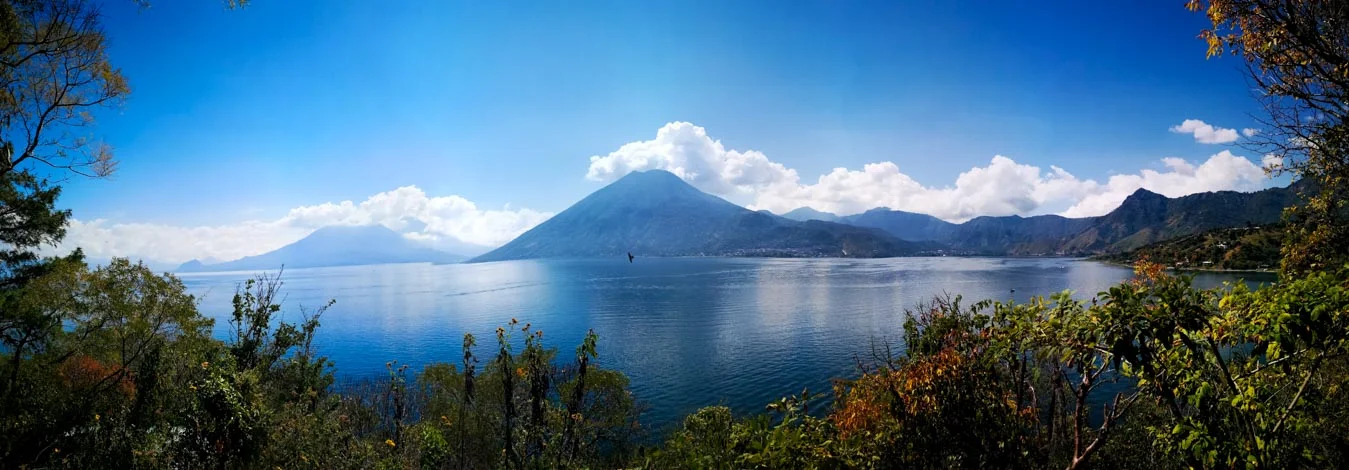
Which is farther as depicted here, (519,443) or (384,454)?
(384,454)

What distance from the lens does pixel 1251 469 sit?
4383mm

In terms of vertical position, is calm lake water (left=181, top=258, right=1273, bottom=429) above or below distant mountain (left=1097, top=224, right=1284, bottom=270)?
below

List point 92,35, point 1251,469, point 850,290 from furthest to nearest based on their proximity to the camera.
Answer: point 850,290 < point 92,35 < point 1251,469

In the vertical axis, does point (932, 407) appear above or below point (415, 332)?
above

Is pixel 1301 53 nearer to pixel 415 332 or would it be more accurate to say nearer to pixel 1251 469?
pixel 1251 469

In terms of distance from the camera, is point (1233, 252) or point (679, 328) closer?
point (679, 328)

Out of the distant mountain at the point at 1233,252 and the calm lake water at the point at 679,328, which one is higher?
the distant mountain at the point at 1233,252

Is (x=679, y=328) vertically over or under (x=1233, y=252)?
under

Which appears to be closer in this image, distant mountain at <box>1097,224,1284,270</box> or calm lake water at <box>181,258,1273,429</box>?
calm lake water at <box>181,258,1273,429</box>

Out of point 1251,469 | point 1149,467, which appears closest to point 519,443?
point 1251,469

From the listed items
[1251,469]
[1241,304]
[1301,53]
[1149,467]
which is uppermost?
[1301,53]

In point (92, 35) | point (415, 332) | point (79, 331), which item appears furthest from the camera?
point (415, 332)

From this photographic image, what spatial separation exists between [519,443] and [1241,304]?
9.99 meters

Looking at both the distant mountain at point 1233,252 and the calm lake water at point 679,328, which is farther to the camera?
the distant mountain at point 1233,252
